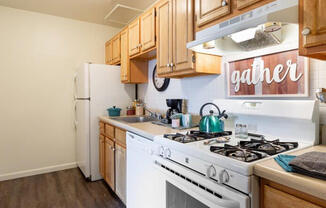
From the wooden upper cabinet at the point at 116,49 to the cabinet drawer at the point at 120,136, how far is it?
4.29ft

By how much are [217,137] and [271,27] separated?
77 centimetres

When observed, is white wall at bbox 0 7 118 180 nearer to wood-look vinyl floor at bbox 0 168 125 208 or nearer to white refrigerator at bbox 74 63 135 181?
wood-look vinyl floor at bbox 0 168 125 208

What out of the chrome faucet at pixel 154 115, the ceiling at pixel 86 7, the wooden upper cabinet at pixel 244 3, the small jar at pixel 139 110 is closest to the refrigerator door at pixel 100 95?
the small jar at pixel 139 110

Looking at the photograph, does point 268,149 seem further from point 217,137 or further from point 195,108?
point 195,108

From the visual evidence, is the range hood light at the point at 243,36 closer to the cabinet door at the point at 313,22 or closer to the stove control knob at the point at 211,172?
the cabinet door at the point at 313,22

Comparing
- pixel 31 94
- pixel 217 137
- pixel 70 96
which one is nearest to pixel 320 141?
pixel 217 137

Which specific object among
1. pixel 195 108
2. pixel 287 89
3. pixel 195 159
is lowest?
pixel 195 159

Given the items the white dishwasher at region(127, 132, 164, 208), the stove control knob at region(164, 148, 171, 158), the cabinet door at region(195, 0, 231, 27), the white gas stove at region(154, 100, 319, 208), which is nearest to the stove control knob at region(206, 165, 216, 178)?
the white gas stove at region(154, 100, 319, 208)

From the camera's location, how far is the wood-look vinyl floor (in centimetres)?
224

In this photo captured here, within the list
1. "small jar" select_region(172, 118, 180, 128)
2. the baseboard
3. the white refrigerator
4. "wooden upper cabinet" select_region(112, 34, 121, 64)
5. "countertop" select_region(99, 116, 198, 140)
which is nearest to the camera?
"countertop" select_region(99, 116, 198, 140)

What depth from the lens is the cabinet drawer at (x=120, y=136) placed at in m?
2.05

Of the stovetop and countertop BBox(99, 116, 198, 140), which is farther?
countertop BBox(99, 116, 198, 140)

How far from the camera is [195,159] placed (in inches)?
42.7

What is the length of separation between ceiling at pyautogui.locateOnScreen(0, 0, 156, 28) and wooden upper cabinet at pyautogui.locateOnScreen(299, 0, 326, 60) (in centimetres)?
221
